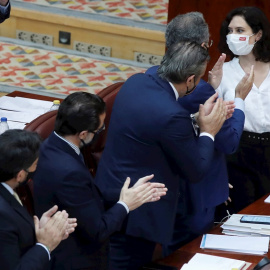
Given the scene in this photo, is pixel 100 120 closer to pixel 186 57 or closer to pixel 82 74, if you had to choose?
pixel 186 57

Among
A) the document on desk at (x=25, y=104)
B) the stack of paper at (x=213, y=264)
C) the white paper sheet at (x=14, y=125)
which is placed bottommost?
the stack of paper at (x=213, y=264)

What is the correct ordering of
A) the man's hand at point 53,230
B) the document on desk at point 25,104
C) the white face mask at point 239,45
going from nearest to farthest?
the man's hand at point 53,230
the white face mask at point 239,45
the document on desk at point 25,104

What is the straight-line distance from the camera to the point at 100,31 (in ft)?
21.8

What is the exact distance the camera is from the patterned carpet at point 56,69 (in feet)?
20.7

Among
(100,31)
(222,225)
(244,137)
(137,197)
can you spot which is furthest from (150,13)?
(137,197)

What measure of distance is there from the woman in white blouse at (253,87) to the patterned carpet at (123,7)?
2820mm

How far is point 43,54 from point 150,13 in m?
1.03

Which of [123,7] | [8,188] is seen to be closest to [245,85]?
[8,188]

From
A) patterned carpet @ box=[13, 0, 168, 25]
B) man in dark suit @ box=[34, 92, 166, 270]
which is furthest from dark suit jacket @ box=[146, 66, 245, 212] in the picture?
patterned carpet @ box=[13, 0, 168, 25]

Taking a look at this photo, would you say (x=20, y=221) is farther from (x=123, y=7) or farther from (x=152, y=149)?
(x=123, y=7)

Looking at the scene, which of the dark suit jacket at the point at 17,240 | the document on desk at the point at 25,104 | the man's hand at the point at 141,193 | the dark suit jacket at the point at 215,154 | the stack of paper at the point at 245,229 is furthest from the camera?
the document on desk at the point at 25,104

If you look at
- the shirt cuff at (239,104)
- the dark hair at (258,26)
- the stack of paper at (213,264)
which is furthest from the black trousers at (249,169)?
the stack of paper at (213,264)

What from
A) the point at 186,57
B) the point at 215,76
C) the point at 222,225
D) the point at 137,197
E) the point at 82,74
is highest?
the point at 186,57

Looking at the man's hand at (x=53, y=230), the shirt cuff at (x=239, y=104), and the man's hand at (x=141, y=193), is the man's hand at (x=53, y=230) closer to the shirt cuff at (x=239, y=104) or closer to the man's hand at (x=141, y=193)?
the man's hand at (x=141, y=193)
